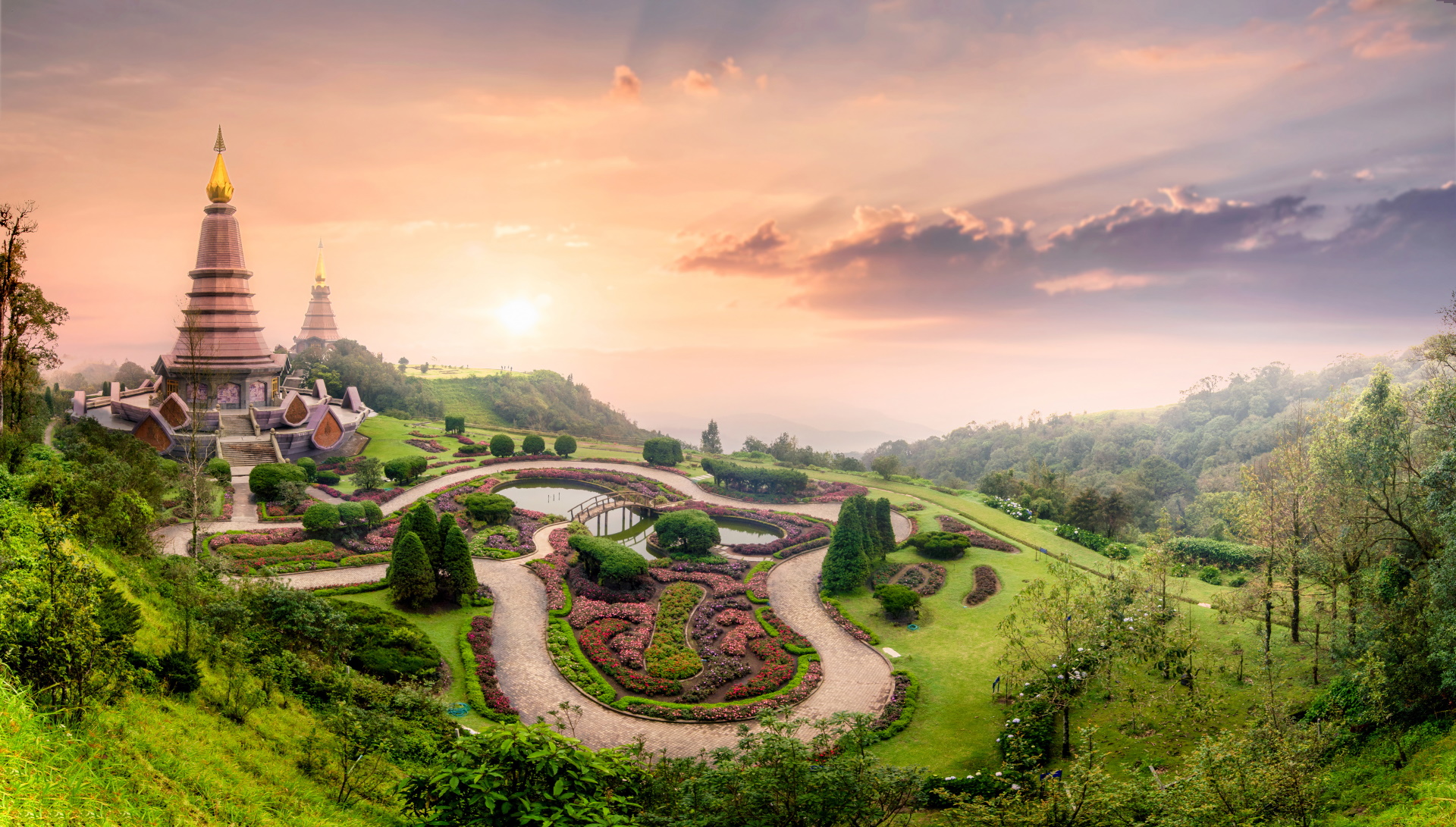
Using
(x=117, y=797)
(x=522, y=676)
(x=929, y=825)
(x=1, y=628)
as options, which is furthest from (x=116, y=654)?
(x=929, y=825)

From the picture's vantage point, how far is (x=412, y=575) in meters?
23.3

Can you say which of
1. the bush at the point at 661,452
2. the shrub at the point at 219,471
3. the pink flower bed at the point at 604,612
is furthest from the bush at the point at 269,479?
the bush at the point at 661,452

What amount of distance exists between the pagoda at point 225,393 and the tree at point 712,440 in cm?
2693

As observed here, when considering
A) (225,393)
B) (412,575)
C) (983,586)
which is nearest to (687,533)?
(412,575)

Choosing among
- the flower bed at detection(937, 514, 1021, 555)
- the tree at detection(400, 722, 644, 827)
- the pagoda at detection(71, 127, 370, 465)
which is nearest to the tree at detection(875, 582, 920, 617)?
the flower bed at detection(937, 514, 1021, 555)

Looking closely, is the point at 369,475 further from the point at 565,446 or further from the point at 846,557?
the point at 846,557

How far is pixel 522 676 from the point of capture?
67.2ft

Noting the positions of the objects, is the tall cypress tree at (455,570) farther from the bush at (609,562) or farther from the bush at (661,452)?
the bush at (661,452)

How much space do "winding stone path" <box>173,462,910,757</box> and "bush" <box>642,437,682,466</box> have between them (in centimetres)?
1569

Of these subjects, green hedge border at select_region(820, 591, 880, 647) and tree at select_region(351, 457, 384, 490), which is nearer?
green hedge border at select_region(820, 591, 880, 647)

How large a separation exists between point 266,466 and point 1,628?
96.3 feet

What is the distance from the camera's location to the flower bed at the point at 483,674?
18484mm

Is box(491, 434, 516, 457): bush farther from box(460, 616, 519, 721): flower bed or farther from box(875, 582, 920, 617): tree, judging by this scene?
box(875, 582, 920, 617): tree

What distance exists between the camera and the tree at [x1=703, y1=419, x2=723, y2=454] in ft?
196
